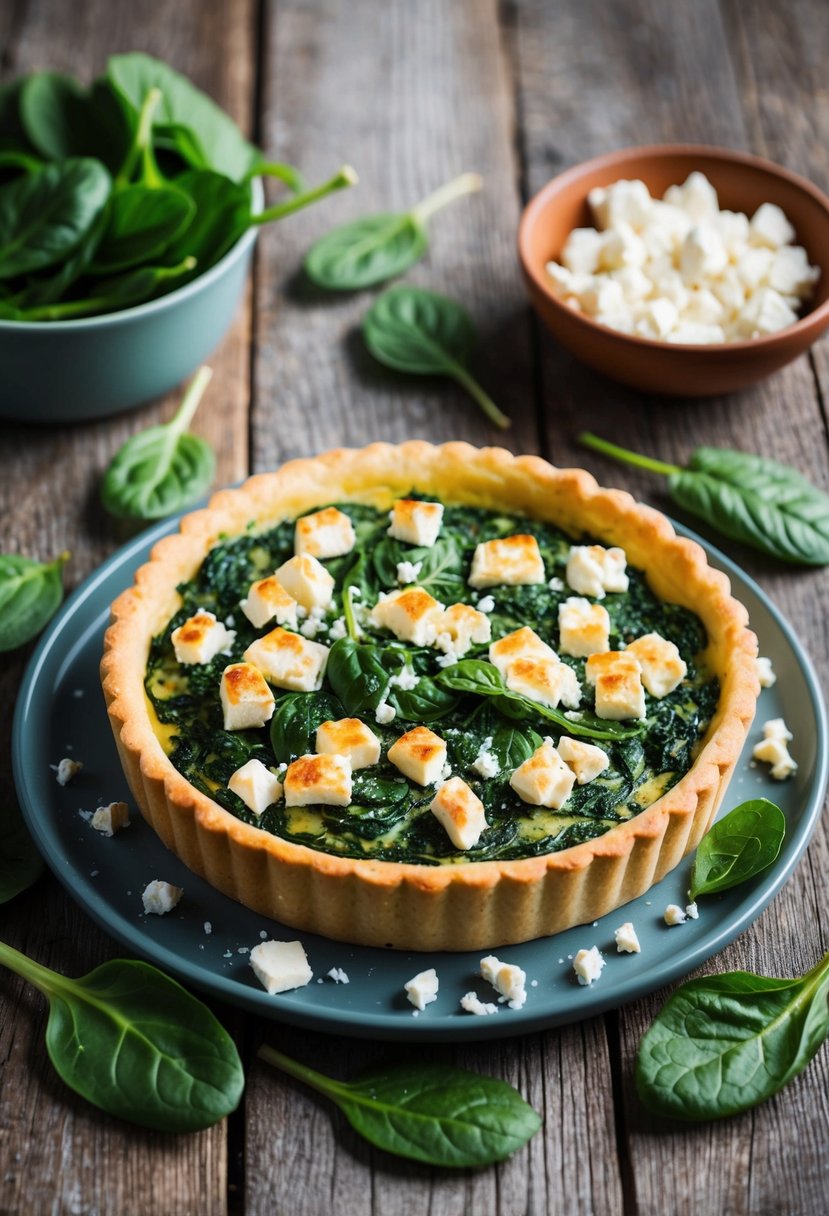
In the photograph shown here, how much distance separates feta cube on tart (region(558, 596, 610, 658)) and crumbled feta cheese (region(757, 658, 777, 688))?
1.34ft

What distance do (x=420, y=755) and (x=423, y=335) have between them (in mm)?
1981

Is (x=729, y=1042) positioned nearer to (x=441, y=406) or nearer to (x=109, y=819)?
(x=109, y=819)

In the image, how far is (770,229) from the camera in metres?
4.32

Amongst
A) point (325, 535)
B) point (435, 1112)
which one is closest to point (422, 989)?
point (435, 1112)

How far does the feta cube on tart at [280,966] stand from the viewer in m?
2.69

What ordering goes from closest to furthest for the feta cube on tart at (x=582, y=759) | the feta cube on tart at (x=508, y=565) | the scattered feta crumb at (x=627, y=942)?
the scattered feta crumb at (x=627, y=942), the feta cube on tart at (x=582, y=759), the feta cube on tart at (x=508, y=565)

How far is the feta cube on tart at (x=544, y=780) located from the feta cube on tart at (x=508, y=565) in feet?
1.83

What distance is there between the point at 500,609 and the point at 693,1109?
121 cm

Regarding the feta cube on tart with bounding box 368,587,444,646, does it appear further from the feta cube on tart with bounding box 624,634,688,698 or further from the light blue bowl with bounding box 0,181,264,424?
the light blue bowl with bounding box 0,181,264,424

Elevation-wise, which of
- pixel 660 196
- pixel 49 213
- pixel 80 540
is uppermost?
pixel 49 213

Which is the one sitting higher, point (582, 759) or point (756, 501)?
point (582, 759)

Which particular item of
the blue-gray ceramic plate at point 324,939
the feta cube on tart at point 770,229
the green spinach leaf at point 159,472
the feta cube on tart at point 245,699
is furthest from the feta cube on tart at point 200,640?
the feta cube on tart at point 770,229

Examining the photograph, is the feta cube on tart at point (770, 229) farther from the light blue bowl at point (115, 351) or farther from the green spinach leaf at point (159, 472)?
the green spinach leaf at point (159, 472)

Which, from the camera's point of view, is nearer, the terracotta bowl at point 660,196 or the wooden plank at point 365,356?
the wooden plank at point 365,356
